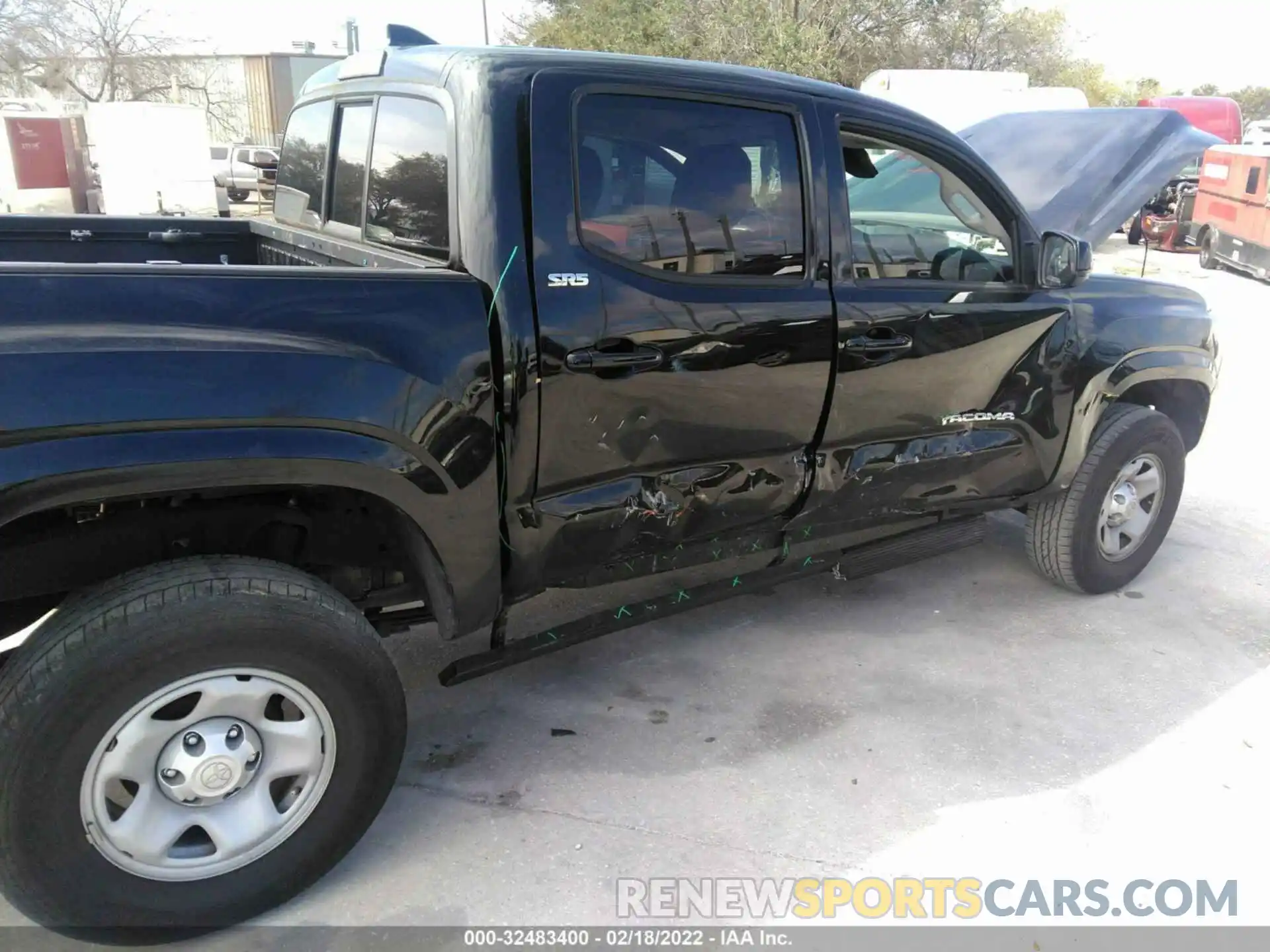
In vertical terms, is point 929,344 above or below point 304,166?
below

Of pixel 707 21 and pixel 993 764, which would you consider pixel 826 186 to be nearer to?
pixel 993 764

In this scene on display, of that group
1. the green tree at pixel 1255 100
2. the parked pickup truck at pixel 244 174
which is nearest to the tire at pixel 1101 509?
the parked pickup truck at pixel 244 174

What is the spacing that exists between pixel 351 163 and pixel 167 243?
99cm

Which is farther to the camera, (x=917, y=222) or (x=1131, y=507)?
(x=1131, y=507)

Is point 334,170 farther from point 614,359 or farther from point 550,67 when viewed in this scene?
point 614,359

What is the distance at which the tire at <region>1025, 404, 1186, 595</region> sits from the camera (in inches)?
159

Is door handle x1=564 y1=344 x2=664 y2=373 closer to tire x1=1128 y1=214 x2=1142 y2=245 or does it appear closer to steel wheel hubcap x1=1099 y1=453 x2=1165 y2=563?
steel wheel hubcap x1=1099 y1=453 x2=1165 y2=563

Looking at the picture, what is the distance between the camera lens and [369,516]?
2619mm

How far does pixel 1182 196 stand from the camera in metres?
18.1

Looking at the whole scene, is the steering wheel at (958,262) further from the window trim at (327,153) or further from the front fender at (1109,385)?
the window trim at (327,153)

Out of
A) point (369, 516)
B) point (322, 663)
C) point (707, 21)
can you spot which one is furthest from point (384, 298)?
point (707, 21)

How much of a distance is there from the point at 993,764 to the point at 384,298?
2.36 meters

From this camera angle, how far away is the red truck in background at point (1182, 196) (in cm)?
1800

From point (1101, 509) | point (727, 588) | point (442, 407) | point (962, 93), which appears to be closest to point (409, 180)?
point (442, 407)
